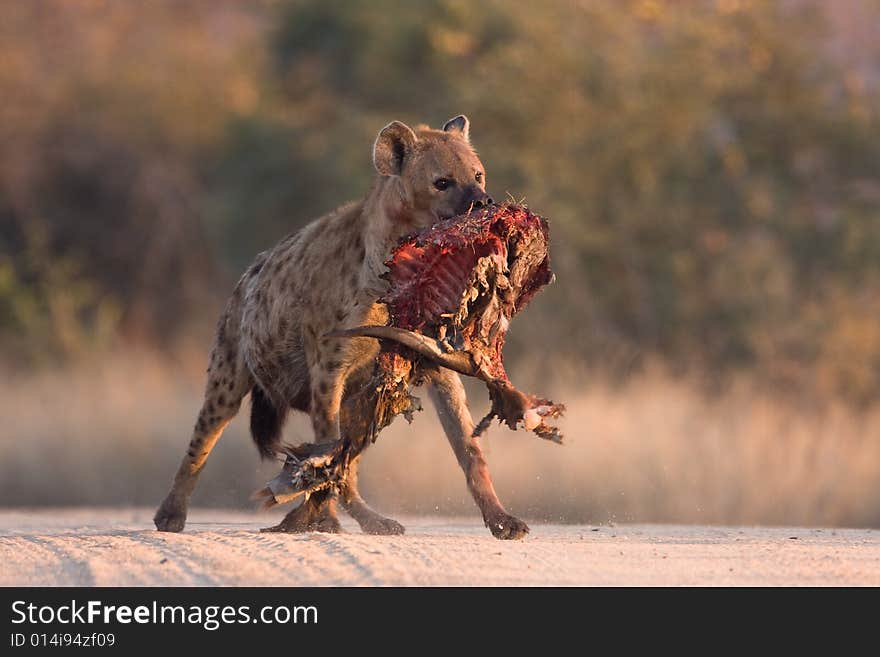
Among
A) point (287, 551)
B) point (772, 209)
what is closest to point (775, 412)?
point (772, 209)

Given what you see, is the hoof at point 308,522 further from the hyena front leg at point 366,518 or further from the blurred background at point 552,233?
the blurred background at point 552,233

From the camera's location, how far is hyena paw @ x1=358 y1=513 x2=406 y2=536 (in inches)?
281

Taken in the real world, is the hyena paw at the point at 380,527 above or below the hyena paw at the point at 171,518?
below

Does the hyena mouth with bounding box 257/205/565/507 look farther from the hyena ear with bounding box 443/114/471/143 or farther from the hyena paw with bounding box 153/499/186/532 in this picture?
the hyena paw with bounding box 153/499/186/532

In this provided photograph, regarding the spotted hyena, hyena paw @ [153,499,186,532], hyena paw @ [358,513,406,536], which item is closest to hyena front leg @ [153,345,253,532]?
hyena paw @ [153,499,186,532]

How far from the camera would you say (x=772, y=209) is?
51.9ft

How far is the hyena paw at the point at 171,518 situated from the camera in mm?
7454

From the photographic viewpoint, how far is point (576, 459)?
1083cm

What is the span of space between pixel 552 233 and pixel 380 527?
7.99 m

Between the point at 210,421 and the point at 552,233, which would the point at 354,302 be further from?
the point at 552,233

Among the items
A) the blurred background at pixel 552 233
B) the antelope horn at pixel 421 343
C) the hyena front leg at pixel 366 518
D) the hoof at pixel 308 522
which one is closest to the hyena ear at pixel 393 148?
the antelope horn at pixel 421 343

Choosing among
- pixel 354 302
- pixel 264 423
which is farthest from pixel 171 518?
pixel 354 302

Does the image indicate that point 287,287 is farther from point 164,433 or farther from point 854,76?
point 854,76

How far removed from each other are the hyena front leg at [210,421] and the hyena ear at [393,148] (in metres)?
1.21
